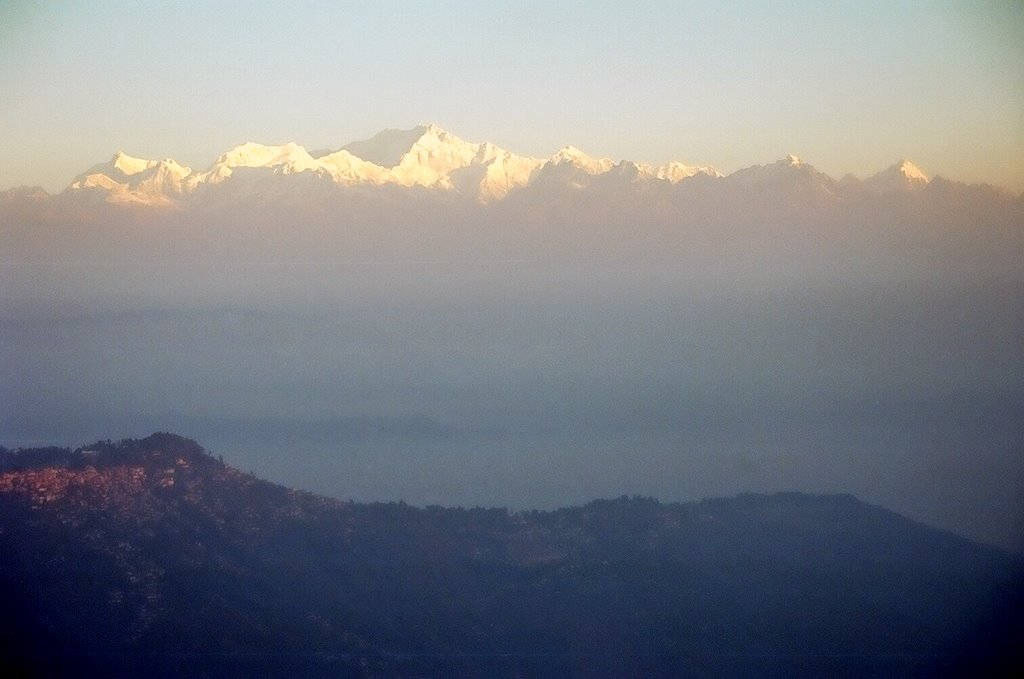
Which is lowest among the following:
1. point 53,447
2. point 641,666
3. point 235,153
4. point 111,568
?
point 641,666

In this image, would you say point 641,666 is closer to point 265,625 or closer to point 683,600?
point 683,600

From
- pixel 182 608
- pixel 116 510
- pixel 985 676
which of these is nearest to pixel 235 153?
pixel 116 510

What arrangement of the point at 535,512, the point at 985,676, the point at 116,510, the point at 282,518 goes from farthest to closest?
the point at 535,512 < the point at 282,518 < the point at 116,510 < the point at 985,676

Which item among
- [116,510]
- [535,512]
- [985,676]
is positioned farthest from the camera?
[535,512]

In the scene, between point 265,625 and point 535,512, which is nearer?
point 265,625

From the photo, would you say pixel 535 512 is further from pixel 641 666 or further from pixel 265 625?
pixel 265 625

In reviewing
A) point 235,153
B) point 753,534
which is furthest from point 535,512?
point 235,153

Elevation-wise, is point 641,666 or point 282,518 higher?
point 282,518
